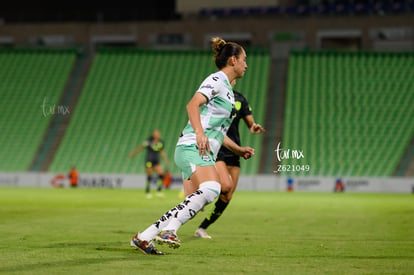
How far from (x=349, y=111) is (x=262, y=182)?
26.7 feet

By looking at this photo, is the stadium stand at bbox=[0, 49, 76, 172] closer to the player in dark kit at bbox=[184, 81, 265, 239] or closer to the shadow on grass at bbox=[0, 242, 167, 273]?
the player in dark kit at bbox=[184, 81, 265, 239]

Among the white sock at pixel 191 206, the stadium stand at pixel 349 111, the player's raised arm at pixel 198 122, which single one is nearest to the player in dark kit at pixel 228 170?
the white sock at pixel 191 206

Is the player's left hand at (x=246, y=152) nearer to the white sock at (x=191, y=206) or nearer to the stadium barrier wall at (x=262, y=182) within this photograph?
the white sock at (x=191, y=206)

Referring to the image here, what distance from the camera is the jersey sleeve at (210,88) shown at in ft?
25.0

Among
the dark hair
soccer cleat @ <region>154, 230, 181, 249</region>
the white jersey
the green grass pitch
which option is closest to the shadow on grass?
the green grass pitch

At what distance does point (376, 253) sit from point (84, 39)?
38.4 m

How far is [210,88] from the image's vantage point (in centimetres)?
769

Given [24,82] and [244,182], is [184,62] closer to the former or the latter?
[24,82]

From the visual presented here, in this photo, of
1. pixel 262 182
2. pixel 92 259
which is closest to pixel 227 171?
pixel 92 259

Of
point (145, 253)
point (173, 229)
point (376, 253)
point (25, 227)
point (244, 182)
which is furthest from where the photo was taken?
point (244, 182)

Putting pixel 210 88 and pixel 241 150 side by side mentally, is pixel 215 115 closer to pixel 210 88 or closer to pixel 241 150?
pixel 210 88

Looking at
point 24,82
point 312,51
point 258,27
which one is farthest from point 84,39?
point 312,51

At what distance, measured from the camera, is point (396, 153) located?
34.2 meters

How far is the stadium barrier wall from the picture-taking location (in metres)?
31.2
